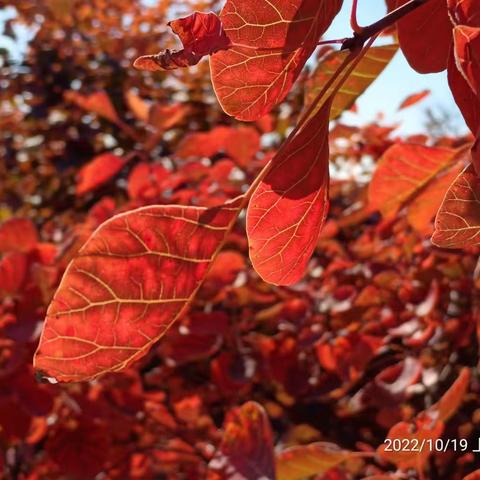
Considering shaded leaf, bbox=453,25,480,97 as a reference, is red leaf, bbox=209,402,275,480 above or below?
below

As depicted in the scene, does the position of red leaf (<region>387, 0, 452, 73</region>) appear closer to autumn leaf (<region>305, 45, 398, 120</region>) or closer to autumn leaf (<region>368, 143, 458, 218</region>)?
autumn leaf (<region>305, 45, 398, 120</region>)

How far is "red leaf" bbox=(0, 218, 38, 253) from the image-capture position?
1415mm

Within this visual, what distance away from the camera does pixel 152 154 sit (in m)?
3.16

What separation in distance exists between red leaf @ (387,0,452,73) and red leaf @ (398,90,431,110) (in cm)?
79

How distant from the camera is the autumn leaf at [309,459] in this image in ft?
2.80

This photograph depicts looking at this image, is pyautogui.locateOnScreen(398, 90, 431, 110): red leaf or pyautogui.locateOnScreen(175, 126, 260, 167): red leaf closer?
pyautogui.locateOnScreen(398, 90, 431, 110): red leaf

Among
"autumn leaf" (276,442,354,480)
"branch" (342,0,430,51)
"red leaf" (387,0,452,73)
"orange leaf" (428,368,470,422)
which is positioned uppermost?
"branch" (342,0,430,51)

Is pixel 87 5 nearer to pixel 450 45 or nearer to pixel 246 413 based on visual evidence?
pixel 246 413

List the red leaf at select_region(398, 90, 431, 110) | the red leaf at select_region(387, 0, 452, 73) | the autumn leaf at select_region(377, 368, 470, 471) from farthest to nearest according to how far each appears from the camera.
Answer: the red leaf at select_region(398, 90, 431, 110)
the autumn leaf at select_region(377, 368, 470, 471)
the red leaf at select_region(387, 0, 452, 73)

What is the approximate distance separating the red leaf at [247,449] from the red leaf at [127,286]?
39cm

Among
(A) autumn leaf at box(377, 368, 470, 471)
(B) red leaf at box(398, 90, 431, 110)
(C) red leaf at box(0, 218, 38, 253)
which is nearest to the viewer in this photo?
(A) autumn leaf at box(377, 368, 470, 471)

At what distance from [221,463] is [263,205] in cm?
46

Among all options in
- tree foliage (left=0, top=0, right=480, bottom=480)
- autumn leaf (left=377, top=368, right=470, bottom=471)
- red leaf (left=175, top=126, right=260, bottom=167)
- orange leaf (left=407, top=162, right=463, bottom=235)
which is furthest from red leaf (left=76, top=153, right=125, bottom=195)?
autumn leaf (left=377, top=368, right=470, bottom=471)

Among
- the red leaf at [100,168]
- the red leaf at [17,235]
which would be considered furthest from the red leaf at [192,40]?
the red leaf at [100,168]
